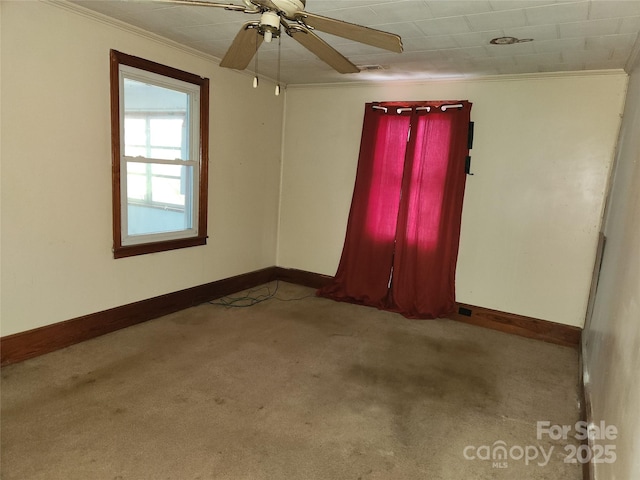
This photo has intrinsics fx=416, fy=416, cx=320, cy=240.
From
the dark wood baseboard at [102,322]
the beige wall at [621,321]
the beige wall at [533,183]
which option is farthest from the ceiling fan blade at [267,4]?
the beige wall at [533,183]

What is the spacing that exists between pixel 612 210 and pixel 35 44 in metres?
4.22

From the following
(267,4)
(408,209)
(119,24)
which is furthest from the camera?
(408,209)

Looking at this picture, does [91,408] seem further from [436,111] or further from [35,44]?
[436,111]

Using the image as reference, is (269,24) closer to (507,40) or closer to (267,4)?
(267,4)

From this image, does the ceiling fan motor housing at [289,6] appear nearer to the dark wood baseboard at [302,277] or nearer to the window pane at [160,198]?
the window pane at [160,198]

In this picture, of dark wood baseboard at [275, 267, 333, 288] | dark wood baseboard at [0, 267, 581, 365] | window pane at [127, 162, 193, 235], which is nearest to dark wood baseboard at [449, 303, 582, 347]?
dark wood baseboard at [0, 267, 581, 365]

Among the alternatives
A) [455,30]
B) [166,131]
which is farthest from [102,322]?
[455,30]

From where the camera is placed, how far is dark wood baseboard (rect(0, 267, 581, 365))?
290 cm

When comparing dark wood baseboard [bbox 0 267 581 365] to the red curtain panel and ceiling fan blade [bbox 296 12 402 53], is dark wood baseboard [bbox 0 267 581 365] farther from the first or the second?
ceiling fan blade [bbox 296 12 402 53]

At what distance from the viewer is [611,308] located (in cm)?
235

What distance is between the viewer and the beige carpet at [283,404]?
6.67ft

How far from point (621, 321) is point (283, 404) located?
186 centimetres

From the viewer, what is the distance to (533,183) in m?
3.86

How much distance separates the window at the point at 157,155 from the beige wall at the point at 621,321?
3.37m
